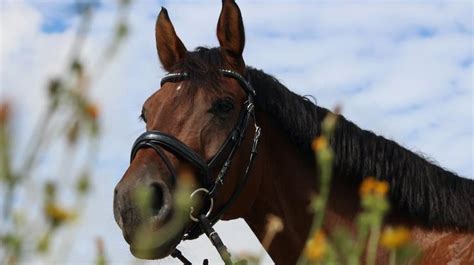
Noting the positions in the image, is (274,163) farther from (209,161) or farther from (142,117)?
(142,117)

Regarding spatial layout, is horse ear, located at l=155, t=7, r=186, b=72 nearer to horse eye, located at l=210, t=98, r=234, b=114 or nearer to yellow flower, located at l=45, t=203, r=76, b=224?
horse eye, located at l=210, t=98, r=234, b=114

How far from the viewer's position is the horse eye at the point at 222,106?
5000 millimetres

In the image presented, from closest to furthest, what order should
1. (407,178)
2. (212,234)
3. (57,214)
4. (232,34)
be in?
1. (57,214)
2. (212,234)
3. (407,178)
4. (232,34)

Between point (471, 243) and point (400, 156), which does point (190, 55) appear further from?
point (471, 243)

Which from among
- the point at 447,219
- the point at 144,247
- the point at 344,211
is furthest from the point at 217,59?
the point at 144,247

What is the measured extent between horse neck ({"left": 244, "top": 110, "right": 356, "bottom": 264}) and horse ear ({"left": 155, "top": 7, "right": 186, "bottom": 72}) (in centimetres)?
101

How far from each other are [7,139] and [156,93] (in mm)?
4036

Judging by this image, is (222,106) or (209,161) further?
(222,106)

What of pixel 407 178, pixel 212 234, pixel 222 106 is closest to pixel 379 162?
pixel 407 178

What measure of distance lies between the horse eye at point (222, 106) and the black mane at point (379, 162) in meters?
0.18

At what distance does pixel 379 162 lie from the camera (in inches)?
199

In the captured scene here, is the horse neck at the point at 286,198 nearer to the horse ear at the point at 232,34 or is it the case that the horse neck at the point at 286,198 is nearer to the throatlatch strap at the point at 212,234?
the throatlatch strap at the point at 212,234

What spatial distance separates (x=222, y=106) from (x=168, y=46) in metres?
0.91

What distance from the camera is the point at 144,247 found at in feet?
4.81
